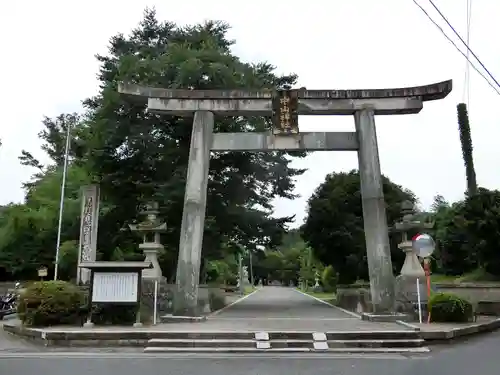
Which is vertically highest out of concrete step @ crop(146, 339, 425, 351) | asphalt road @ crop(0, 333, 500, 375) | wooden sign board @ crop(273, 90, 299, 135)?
wooden sign board @ crop(273, 90, 299, 135)

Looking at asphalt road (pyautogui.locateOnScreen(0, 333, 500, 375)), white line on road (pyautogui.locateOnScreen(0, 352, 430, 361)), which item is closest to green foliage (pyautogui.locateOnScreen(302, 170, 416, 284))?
asphalt road (pyautogui.locateOnScreen(0, 333, 500, 375))

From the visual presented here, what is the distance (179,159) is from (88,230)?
203 inches

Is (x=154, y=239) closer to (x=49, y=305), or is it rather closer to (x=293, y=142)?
(x=49, y=305)

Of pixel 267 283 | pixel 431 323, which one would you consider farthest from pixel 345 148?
pixel 267 283

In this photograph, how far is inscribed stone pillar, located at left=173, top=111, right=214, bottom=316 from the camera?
51.5 feet

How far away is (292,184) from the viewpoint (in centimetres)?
2536

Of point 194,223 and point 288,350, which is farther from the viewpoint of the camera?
point 194,223

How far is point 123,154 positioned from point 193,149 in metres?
7.47

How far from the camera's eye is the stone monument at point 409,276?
54.1 feet

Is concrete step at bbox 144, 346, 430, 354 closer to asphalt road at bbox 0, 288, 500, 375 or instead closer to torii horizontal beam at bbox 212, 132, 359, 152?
asphalt road at bbox 0, 288, 500, 375

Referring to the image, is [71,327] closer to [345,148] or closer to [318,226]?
[345,148]

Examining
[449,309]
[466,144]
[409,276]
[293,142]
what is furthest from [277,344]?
[466,144]

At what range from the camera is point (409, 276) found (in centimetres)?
1733

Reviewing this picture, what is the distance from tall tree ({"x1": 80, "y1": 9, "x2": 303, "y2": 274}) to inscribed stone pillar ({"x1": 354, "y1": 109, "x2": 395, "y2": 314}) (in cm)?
706
